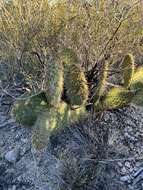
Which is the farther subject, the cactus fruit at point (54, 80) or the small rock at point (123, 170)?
the small rock at point (123, 170)

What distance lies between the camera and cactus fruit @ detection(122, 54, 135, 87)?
3703 mm

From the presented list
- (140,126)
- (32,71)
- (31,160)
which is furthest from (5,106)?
(140,126)

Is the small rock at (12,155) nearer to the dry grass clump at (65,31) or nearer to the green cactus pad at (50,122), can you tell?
the green cactus pad at (50,122)

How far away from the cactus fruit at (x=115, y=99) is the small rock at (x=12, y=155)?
2.46 ft

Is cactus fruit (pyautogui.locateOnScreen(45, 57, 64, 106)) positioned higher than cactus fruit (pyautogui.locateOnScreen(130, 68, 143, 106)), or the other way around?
cactus fruit (pyautogui.locateOnScreen(45, 57, 64, 106))

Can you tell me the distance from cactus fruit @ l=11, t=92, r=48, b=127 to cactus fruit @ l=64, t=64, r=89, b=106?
0.68 ft

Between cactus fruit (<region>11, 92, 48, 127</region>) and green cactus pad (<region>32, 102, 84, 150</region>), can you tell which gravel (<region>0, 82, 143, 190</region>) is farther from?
cactus fruit (<region>11, 92, 48, 127</region>)

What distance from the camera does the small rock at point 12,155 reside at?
3.64 metres

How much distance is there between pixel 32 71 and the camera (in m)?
4.20

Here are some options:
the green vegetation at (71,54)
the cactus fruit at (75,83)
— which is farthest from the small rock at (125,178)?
the cactus fruit at (75,83)

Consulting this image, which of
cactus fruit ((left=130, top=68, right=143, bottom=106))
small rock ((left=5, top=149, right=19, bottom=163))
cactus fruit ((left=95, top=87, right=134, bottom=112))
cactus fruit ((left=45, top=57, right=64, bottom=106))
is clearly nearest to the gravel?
small rock ((left=5, top=149, right=19, bottom=163))

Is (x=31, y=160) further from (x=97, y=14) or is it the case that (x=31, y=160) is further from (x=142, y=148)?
(x=97, y=14)

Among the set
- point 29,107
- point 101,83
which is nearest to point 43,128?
point 29,107

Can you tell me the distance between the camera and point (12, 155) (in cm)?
366
